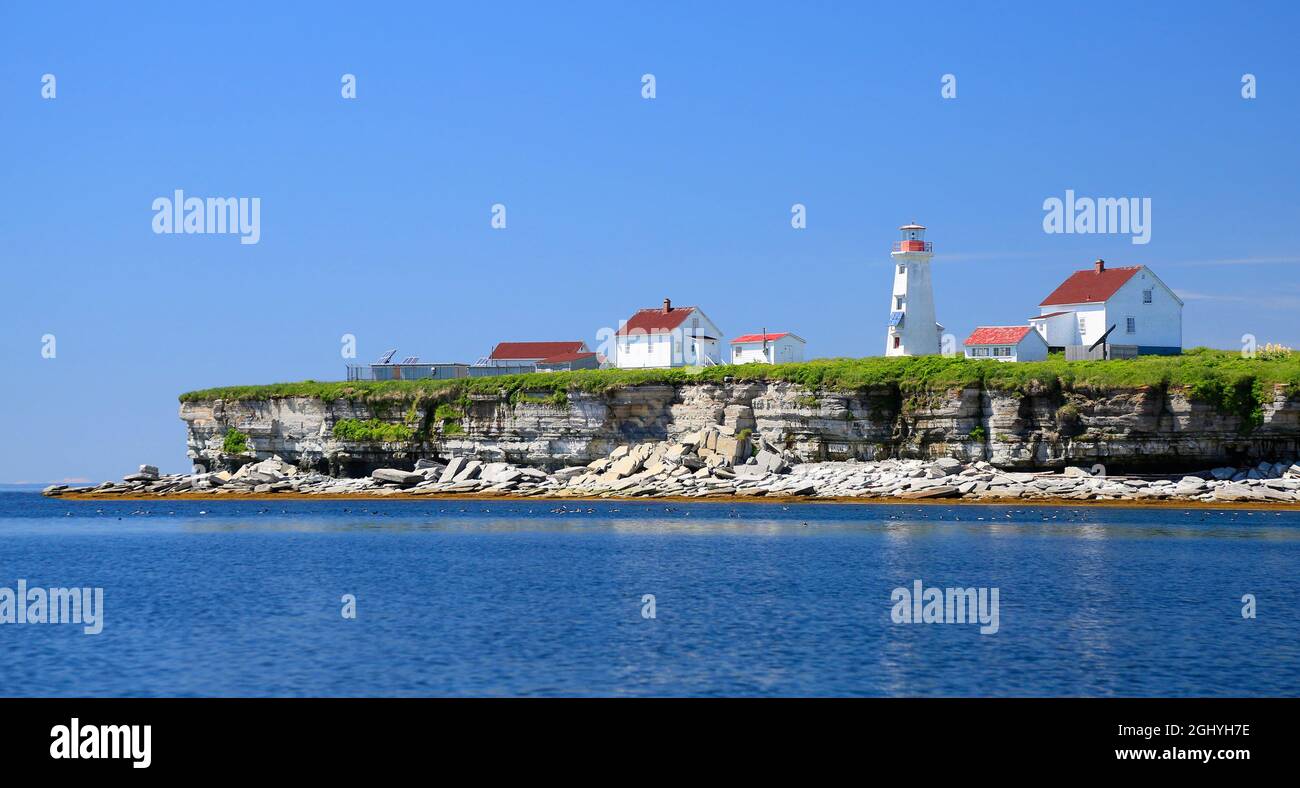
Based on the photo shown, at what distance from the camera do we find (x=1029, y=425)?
65.6m

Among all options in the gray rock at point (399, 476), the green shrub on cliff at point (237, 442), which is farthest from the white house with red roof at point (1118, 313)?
the green shrub on cliff at point (237, 442)

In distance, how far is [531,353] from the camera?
310ft

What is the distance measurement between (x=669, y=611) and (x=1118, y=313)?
190ft

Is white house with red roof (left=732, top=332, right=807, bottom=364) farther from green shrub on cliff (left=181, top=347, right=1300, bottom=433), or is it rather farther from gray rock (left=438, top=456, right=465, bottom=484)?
gray rock (left=438, top=456, right=465, bottom=484)

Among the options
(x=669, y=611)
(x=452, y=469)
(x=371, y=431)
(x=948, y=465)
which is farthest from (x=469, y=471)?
(x=669, y=611)

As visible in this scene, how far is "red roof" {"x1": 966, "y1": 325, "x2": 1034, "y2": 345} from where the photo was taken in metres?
75.4

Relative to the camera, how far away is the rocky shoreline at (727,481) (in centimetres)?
6016

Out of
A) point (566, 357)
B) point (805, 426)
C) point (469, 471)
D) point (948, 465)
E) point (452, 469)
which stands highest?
point (566, 357)

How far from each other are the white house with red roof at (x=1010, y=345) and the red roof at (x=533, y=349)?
102 feet

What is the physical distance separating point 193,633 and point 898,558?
67.2 ft

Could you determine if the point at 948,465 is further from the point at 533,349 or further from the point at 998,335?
the point at 533,349

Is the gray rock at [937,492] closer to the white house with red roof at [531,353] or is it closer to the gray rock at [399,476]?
the gray rock at [399,476]

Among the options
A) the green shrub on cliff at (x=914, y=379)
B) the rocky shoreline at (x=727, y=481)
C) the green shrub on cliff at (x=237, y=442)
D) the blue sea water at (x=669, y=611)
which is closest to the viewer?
the blue sea water at (x=669, y=611)

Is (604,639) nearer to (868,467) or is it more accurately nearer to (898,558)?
(898,558)
